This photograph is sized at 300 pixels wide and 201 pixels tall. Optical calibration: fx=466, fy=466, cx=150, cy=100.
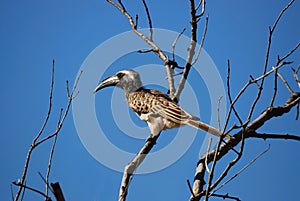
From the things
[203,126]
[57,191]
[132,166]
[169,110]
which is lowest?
[57,191]

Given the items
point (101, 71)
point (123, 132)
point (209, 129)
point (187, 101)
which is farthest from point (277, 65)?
point (101, 71)

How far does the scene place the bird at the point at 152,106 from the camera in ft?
16.9

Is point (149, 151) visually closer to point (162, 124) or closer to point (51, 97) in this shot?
point (162, 124)

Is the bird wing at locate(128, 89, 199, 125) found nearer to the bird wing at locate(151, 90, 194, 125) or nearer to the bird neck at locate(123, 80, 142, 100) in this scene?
the bird wing at locate(151, 90, 194, 125)

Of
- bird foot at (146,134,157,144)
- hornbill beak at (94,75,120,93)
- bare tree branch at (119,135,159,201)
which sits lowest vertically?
bare tree branch at (119,135,159,201)

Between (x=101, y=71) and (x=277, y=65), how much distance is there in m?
3.41

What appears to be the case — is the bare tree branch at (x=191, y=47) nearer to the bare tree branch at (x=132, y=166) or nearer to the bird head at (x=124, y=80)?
the bare tree branch at (x=132, y=166)

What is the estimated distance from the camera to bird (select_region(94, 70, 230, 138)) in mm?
5164

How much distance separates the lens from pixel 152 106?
18.6ft

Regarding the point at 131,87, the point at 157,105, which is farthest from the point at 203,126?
the point at 131,87

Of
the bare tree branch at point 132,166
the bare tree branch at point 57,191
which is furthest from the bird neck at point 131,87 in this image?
the bare tree branch at point 57,191

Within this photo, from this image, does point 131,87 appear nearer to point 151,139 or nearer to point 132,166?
point 151,139

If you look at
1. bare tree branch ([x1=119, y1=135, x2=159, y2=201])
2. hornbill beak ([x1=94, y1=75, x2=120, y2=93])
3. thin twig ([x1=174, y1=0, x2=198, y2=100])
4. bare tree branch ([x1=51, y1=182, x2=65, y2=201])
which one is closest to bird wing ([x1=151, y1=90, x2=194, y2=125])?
thin twig ([x1=174, y1=0, x2=198, y2=100])

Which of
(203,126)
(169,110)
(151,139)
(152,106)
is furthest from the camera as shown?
(152,106)
